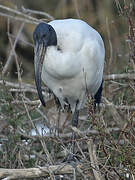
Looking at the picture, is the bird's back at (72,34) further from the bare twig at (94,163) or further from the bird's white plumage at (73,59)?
the bare twig at (94,163)

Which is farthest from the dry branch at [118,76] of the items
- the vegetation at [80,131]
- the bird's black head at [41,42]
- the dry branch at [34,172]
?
the dry branch at [34,172]

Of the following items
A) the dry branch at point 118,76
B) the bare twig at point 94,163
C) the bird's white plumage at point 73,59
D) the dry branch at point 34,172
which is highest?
the bird's white plumage at point 73,59

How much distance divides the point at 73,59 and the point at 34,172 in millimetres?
931

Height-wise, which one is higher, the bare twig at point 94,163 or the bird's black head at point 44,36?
the bird's black head at point 44,36

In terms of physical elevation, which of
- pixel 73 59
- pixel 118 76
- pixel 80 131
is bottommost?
pixel 80 131

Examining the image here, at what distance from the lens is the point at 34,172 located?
3371 mm

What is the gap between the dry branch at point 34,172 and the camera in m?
3.29

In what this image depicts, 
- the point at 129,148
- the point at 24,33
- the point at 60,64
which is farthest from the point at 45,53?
the point at 24,33

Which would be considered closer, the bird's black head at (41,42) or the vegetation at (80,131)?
the vegetation at (80,131)

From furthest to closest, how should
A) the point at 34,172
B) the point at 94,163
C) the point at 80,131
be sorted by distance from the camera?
the point at 80,131
the point at 34,172
the point at 94,163

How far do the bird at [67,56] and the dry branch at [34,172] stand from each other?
0.57 meters

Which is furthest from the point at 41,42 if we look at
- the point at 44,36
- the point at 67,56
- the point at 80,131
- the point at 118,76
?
the point at 118,76

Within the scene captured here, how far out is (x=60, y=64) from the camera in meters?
3.95

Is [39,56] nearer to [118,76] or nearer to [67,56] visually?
[67,56]
